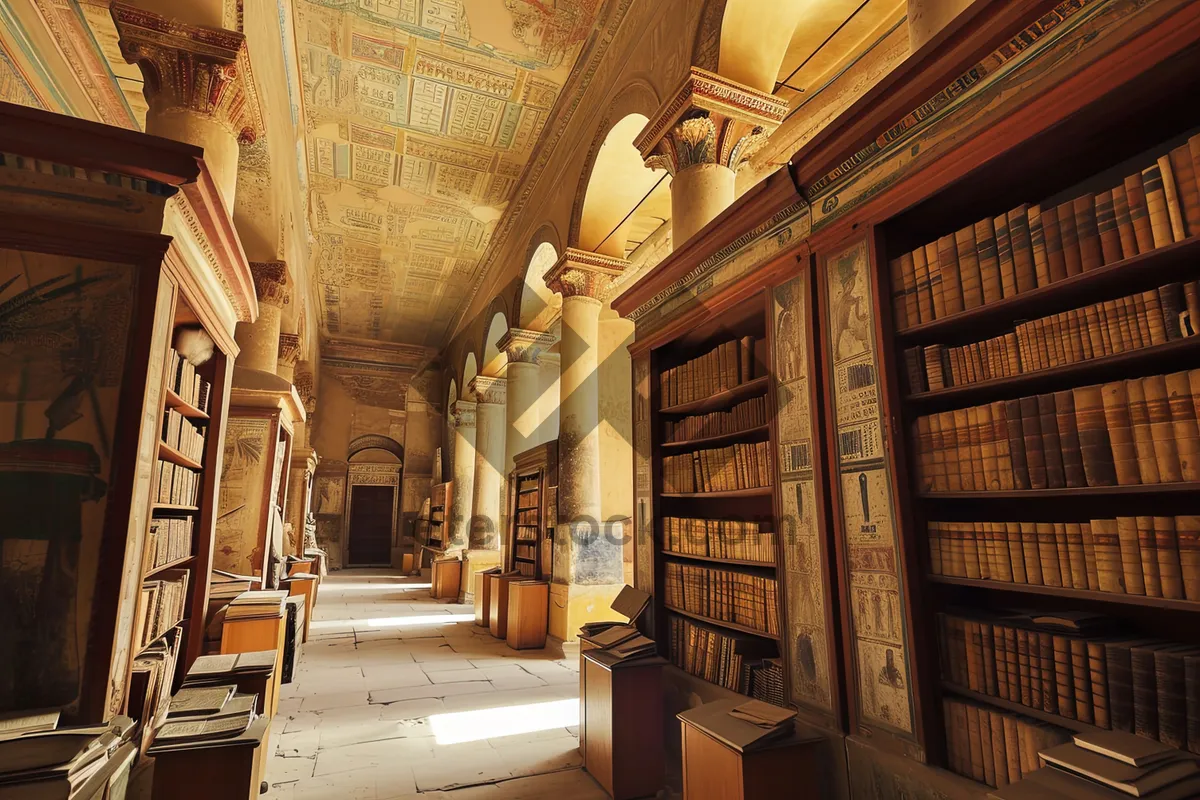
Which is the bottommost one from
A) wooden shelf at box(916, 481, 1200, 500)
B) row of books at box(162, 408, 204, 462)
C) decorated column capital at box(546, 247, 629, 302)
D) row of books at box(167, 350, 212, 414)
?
wooden shelf at box(916, 481, 1200, 500)

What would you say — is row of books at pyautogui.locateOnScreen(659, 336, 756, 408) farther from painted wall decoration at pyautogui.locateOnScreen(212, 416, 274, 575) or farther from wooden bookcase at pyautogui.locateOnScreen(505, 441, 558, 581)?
painted wall decoration at pyautogui.locateOnScreen(212, 416, 274, 575)

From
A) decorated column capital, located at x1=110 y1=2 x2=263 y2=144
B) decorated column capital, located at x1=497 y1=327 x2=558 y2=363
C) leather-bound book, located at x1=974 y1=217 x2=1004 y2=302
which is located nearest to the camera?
leather-bound book, located at x1=974 y1=217 x2=1004 y2=302

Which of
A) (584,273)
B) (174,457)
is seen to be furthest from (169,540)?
(584,273)

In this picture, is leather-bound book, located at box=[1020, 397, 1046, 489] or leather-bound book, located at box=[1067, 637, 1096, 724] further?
leather-bound book, located at box=[1020, 397, 1046, 489]

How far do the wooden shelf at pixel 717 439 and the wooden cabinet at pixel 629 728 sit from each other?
126cm

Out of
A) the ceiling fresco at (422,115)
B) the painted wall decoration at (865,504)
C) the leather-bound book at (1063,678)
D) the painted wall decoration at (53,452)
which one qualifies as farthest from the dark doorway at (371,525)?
the leather-bound book at (1063,678)

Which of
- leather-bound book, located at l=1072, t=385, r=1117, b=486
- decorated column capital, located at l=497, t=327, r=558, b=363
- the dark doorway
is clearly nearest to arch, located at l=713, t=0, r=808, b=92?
leather-bound book, located at l=1072, t=385, r=1117, b=486

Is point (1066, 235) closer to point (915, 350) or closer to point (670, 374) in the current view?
point (915, 350)

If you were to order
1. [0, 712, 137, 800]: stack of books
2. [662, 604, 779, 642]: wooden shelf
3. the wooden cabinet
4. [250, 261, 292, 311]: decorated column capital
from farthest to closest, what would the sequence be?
1. [250, 261, 292, 311]: decorated column capital
2. the wooden cabinet
3. [662, 604, 779, 642]: wooden shelf
4. [0, 712, 137, 800]: stack of books

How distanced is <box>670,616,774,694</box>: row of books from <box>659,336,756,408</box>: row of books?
135 centimetres

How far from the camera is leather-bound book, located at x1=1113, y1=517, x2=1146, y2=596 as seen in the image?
171 cm

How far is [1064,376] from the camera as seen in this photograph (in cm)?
206

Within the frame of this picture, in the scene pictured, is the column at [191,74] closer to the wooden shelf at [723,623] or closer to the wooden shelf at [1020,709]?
the wooden shelf at [723,623]

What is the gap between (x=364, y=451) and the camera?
19.2 meters
